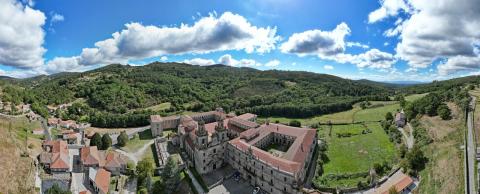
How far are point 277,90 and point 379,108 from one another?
58952 mm

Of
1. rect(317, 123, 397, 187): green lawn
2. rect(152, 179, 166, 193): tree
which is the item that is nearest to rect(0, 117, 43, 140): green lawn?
rect(152, 179, 166, 193): tree

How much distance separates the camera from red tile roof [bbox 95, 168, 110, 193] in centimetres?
4644

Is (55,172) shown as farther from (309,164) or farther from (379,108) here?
(379,108)

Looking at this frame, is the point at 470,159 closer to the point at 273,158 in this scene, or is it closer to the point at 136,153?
the point at 273,158

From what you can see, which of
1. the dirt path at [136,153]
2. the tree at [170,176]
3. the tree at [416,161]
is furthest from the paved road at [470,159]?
the dirt path at [136,153]

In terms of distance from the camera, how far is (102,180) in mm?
48469

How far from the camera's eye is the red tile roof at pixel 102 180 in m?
46.4

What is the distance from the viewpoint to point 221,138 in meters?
59.3

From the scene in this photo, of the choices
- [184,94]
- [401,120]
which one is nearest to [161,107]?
[184,94]

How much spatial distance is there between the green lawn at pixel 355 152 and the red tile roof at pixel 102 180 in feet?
121

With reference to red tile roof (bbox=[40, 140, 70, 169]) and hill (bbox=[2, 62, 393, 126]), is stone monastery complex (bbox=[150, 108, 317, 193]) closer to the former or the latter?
red tile roof (bbox=[40, 140, 70, 169])

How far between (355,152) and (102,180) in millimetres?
50977

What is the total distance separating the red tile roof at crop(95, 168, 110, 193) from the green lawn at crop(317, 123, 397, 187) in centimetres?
3676

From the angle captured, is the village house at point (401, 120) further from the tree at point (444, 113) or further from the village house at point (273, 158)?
the village house at point (273, 158)
